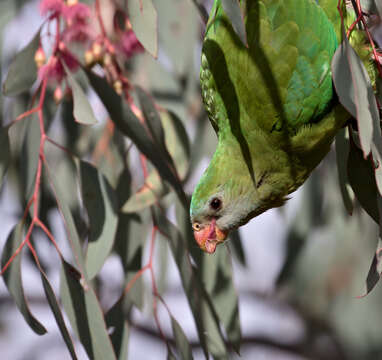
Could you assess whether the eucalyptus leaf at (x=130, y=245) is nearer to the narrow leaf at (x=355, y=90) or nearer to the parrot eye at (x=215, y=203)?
the parrot eye at (x=215, y=203)

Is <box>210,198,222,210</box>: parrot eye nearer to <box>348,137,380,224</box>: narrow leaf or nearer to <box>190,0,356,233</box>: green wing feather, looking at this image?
<box>190,0,356,233</box>: green wing feather

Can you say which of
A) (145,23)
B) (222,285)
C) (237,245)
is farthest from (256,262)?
(145,23)

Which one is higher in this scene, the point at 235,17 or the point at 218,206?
the point at 235,17

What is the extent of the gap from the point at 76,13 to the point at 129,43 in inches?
8.4

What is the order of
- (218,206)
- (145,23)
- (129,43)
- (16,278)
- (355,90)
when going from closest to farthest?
(355,90) < (145,23) < (218,206) < (16,278) < (129,43)

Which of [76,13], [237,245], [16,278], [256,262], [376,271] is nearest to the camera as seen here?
[376,271]

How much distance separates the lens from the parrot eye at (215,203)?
134 cm

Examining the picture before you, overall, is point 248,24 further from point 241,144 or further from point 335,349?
point 335,349

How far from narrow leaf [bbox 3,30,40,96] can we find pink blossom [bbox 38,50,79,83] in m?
0.05

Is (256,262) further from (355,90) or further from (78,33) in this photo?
(355,90)

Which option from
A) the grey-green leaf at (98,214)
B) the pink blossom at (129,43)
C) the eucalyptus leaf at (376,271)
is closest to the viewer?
the eucalyptus leaf at (376,271)

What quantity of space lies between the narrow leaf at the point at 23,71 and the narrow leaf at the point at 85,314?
438mm

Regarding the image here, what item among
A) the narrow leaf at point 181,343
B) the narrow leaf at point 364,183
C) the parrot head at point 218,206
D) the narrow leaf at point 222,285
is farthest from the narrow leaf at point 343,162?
the narrow leaf at point 181,343

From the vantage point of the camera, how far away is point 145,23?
4.06 feet
